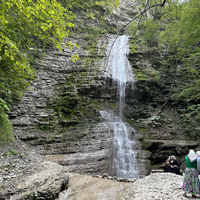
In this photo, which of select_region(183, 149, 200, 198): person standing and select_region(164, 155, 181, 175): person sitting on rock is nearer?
select_region(183, 149, 200, 198): person standing

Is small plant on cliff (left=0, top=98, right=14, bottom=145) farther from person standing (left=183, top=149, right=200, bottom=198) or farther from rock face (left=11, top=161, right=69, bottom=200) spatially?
person standing (left=183, top=149, right=200, bottom=198)

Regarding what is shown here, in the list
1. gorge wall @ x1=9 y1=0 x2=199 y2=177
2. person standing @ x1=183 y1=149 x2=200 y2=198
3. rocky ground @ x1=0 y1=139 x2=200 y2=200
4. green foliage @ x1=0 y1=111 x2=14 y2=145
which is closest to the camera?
rocky ground @ x1=0 y1=139 x2=200 y2=200

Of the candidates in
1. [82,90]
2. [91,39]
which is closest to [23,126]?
[82,90]

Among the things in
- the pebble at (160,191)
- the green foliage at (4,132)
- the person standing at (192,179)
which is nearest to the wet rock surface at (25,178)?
the green foliage at (4,132)

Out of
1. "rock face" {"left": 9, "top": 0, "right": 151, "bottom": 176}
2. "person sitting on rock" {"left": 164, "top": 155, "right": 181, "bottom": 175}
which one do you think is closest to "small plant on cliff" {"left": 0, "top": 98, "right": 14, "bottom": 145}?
"rock face" {"left": 9, "top": 0, "right": 151, "bottom": 176}

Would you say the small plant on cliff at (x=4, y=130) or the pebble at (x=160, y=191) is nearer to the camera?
the pebble at (x=160, y=191)

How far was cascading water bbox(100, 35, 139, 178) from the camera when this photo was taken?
7.20m

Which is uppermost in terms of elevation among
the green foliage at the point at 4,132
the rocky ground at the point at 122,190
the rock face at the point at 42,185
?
the green foliage at the point at 4,132

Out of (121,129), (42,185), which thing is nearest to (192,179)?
(42,185)

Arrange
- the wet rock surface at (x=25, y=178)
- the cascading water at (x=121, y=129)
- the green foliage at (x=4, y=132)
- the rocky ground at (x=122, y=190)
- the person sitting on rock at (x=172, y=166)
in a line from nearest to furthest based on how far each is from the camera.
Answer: the wet rock surface at (x=25, y=178) → the rocky ground at (x=122, y=190) → the green foliage at (x=4, y=132) → the person sitting on rock at (x=172, y=166) → the cascading water at (x=121, y=129)

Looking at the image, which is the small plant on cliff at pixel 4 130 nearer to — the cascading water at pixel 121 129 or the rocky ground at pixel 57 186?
the rocky ground at pixel 57 186

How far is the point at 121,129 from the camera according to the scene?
368 inches

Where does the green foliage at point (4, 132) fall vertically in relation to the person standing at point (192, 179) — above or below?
above

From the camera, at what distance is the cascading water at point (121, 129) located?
720cm
